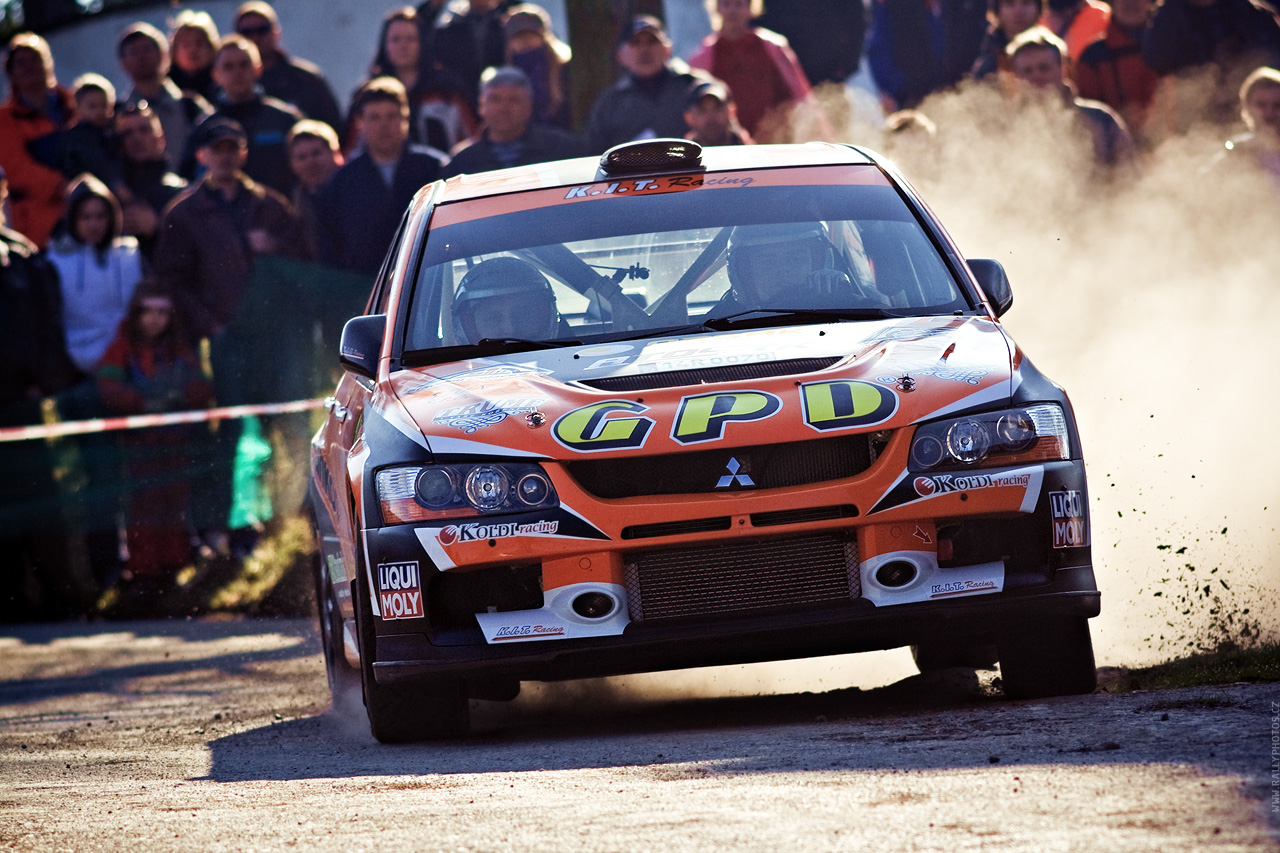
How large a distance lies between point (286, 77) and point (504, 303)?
305 inches

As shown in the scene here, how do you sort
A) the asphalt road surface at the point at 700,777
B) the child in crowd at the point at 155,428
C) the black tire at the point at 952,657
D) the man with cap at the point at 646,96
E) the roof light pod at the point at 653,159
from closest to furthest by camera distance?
the asphalt road surface at the point at 700,777, the black tire at the point at 952,657, the roof light pod at the point at 653,159, the child in crowd at the point at 155,428, the man with cap at the point at 646,96

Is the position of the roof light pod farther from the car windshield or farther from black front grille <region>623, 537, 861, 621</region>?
black front grille <region>623, 537, 861, 621</region>

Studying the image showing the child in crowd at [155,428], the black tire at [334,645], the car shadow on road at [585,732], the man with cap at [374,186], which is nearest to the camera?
the car shadow on road at [585,732]

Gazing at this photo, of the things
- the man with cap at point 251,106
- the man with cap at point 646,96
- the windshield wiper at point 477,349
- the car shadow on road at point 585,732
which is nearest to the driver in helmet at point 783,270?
the windshield wiper at point 477,349

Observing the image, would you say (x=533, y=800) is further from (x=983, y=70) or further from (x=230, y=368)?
(x=983, y=70)

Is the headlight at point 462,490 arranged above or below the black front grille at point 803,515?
above

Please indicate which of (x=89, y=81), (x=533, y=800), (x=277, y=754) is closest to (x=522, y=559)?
(x=533, y=800)

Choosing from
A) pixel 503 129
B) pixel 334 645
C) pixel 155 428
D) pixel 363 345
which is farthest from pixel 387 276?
pixel 503 129

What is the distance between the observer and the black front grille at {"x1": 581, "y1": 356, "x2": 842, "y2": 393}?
5172 mm

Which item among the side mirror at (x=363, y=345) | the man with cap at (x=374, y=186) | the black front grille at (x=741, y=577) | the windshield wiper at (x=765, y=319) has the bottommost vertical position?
the man with cap at (x=374, y=186)

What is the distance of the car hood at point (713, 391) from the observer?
16.4ft

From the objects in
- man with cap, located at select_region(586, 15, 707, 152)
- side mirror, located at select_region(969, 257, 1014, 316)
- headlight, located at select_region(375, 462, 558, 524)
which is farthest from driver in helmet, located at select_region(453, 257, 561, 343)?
man with cap, located at select_region(586, 15, 707, 152)

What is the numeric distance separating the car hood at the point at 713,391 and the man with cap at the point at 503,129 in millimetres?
6088

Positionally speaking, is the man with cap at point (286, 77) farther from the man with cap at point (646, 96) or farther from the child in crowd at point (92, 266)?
the man with cap at point (646, 96)
